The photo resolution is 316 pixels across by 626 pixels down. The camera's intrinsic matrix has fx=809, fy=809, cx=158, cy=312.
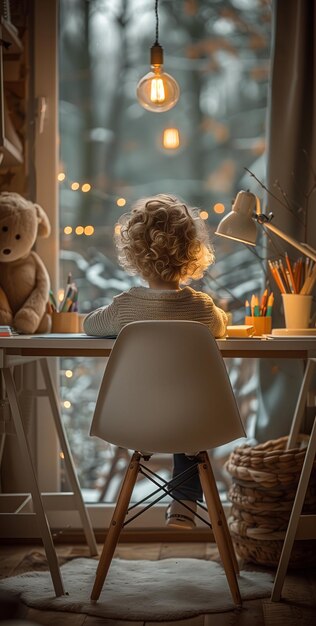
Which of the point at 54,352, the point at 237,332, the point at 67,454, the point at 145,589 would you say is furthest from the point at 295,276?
the point at 145,589

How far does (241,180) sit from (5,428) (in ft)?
4.01

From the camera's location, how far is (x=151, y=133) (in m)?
2.95

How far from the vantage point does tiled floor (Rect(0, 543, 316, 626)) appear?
6.95 ft

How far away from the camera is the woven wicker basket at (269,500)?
2525 millimetres

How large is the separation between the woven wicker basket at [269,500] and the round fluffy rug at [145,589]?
10 centimetres

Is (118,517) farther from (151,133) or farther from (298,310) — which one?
(151,133)

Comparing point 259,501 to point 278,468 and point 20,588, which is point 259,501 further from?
point 20,588

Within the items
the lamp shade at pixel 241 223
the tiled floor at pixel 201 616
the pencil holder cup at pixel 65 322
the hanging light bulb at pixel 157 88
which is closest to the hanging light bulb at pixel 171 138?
the hanging light bulb at pixel 157 88

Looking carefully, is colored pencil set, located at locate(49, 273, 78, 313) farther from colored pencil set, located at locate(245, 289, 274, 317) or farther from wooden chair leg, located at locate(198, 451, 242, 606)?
wooden chair leg, located at locate(198, 451, 242, 606)

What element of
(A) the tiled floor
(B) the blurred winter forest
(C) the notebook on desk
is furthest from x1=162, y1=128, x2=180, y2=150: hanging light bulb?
(A) the tiled floor

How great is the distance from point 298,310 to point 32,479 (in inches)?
38.8

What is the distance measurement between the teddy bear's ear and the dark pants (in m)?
0.89

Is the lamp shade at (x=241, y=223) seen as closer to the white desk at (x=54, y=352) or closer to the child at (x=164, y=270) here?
the child at (x=164, y=270)

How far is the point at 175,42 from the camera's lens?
114 inches
